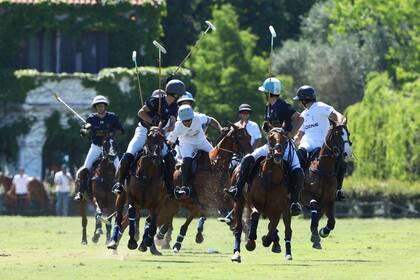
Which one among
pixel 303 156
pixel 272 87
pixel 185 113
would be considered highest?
pixel 272 87

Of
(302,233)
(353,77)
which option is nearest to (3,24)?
(353,77)

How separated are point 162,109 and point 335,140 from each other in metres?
3.34

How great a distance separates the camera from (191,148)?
2581 centimetres

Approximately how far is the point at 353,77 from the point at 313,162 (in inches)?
1902

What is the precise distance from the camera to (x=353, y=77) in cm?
7481

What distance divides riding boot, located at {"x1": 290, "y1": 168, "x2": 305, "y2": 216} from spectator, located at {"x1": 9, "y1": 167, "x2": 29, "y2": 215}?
99.5 feet

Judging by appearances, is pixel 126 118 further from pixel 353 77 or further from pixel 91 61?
pixel 353 77

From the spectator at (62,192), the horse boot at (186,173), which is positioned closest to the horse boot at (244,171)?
the horse boot at (186,173)

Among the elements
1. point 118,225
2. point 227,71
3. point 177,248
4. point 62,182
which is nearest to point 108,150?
point 177,248

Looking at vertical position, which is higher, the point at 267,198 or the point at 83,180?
the point at 83,180

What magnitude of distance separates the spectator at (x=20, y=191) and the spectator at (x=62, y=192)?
3.85 feet

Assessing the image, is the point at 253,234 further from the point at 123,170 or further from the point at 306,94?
the point at 306,94

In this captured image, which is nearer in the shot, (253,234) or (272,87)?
(253,234)

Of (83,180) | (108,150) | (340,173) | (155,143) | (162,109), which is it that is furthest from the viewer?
(83,180)
